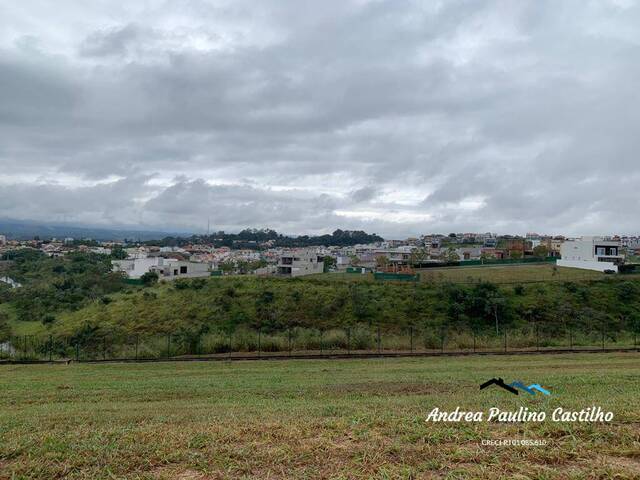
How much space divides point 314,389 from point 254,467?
7771 mm

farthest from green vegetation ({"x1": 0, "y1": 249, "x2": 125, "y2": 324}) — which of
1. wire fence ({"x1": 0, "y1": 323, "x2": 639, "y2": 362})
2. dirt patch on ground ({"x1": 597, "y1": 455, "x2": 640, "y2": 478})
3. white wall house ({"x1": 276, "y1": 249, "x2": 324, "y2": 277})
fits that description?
dirt patch on ground ({"x1": 597, "y1": 455, "x2": 640, "y2": 478})

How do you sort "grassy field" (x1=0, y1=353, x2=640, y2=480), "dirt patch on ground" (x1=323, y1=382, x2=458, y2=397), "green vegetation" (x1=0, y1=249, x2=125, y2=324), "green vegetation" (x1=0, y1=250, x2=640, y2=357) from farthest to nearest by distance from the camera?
1. "green vegetation" (x1=0, y1=249, x2=125, y2=324)
2. "green vegetation" (x1=0, y1=250, x2=640, y2=357)
3. "dirt patch on ground" (x1=323, y1=382, x2=458, y2=397)
4. "grassy field" (x1=0, y1=353, x2=640, y2=480)

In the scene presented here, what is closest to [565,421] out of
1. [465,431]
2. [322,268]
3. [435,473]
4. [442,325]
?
[465,431]

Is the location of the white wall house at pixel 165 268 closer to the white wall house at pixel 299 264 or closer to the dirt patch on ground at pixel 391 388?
the white wall house at pixel 299 264

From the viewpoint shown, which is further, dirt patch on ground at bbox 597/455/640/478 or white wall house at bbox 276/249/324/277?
white wall house at bbox 276/249/324/277

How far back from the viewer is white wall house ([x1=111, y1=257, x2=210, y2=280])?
69.7m

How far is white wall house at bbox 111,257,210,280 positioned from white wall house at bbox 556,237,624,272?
2135 inches

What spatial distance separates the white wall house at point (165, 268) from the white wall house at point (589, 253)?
5422 cm

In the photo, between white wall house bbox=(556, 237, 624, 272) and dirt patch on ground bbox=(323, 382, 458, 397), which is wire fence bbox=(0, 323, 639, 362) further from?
white wall house bbox=(556, 237, 624, 272)

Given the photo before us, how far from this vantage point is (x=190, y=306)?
1507 inches

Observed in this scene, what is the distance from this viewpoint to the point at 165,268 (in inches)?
2751

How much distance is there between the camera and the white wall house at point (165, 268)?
69731 mm

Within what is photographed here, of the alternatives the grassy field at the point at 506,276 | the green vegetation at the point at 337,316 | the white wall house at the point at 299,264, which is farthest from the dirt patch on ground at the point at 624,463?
the white wall house at the point at 299,264

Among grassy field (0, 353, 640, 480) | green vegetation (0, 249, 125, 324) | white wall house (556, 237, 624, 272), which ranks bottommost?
green vegetation (0, 249, 125, 324)
